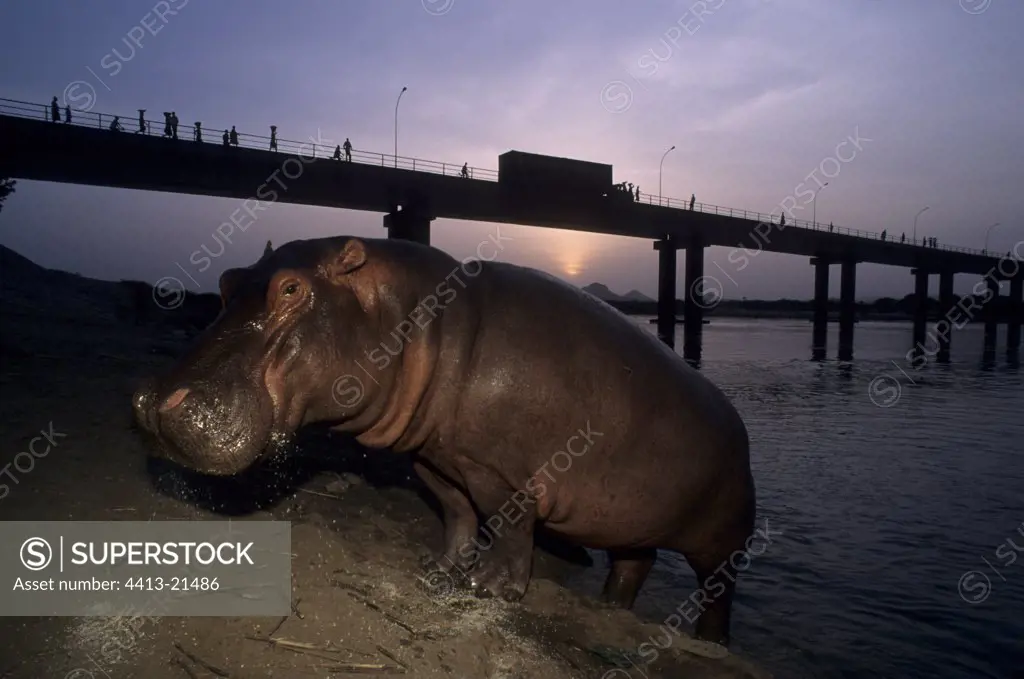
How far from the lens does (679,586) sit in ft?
16.4

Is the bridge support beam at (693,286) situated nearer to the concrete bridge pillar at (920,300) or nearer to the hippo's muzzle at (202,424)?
the concrete bridge pillar at (920,300)

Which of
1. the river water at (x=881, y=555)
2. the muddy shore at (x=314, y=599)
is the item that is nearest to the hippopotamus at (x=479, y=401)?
the muddy shore at (x=314, y=599)

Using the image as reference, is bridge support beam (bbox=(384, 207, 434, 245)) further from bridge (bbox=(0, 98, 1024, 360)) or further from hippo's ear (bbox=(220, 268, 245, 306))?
hippo's ear (bbox=(220, 268, 245, 306))

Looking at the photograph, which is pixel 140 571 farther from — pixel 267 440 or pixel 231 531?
pixel 267 440

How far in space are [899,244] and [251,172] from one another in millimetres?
58079

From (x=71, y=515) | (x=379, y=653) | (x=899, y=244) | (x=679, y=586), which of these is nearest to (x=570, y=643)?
(x=379, y=653)

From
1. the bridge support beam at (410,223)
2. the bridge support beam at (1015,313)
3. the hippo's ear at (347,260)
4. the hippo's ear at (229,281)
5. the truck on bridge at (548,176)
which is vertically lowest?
the bridge support beam at (1015,313)

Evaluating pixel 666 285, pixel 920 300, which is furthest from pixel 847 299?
pixel 666 285

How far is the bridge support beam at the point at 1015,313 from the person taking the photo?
47328mm

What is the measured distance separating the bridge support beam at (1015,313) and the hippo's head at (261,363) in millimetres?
49535

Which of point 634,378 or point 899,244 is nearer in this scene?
point 634,378

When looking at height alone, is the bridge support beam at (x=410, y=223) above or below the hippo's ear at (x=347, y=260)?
above

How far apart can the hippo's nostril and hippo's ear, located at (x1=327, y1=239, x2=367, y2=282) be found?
695mm

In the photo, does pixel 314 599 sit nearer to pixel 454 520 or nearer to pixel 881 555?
pixel 454 520
